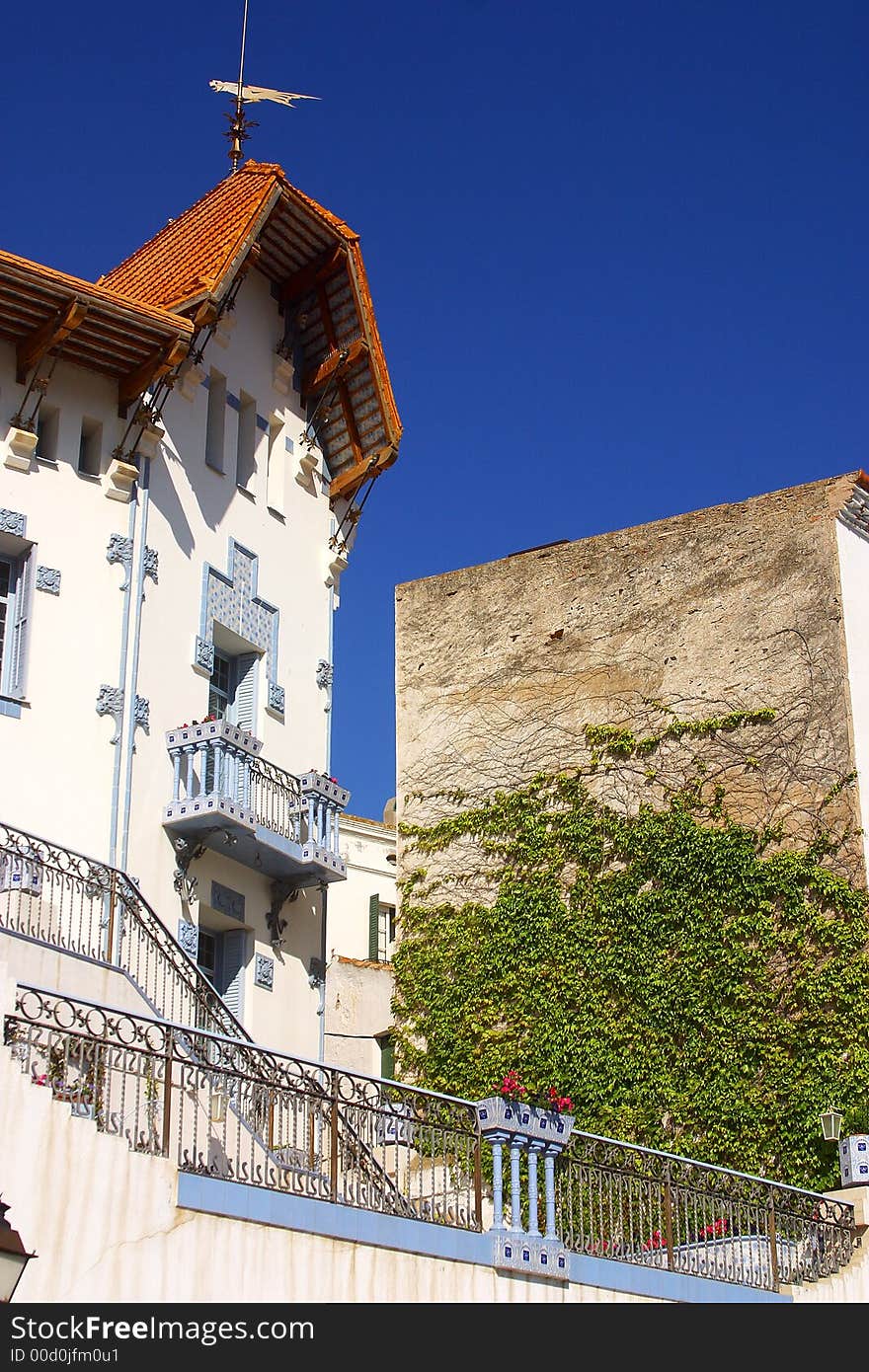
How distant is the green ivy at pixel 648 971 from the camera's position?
75.7 feet

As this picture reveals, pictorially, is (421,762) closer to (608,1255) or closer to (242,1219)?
(608,1255)

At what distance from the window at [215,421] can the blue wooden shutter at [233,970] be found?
5638mm

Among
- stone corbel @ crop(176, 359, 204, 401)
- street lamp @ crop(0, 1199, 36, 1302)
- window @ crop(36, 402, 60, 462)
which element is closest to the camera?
street lamp @ crop(0, 1199, 36, 1302)

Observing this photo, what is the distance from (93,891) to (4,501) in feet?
15.1

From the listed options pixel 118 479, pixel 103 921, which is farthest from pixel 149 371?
pixel 103 921

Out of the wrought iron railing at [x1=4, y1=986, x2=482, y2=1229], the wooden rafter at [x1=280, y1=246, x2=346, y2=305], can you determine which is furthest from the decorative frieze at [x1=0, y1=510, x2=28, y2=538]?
the wrought iron railing at [x1=4, y1=986, x2=482, y2=1229]

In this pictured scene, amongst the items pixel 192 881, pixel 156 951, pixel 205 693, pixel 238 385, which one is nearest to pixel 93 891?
pixel 156 951

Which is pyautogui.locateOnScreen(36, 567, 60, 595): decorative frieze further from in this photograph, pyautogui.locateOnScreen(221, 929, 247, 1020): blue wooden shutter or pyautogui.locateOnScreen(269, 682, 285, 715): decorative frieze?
pyautogui.locateOnScreen(221, 929, 247, 1020): blue wooden shutter

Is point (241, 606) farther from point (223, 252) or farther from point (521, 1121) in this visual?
point (521, 1121)

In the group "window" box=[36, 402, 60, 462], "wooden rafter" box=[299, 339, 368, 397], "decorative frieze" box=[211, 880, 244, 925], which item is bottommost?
"decorative frieze" box=[211, 880, 244, 925]

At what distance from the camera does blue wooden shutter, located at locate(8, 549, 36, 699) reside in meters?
20.0

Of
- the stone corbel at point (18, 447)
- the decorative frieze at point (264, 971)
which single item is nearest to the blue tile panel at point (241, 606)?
the stone corbel at point (18, 447)

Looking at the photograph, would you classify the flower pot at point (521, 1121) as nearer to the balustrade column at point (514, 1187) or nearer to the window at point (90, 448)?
the balustrade column at point (514, 1187)

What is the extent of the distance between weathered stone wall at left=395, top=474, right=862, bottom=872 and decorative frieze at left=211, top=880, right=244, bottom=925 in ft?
21.6
